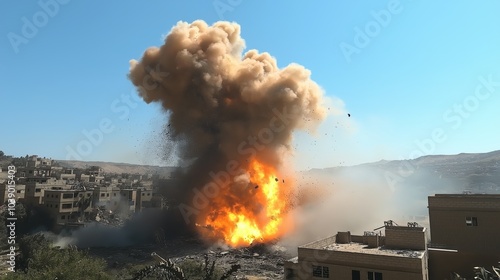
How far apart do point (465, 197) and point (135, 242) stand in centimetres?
3446

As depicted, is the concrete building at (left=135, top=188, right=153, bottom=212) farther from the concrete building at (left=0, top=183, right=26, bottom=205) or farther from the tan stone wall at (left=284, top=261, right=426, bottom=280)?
the tan stone wall at (left=284, top=261, right=426, bottom=280)

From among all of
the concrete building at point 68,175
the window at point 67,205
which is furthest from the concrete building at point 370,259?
the concrete building at point 68,175

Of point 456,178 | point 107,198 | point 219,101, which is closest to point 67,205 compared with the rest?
point 107,198

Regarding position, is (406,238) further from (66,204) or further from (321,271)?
(66,204)

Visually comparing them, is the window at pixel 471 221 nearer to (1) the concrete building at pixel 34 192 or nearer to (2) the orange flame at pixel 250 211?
(2) the orange flame at pixel 250 211

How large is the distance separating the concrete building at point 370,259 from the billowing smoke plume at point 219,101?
2153cm

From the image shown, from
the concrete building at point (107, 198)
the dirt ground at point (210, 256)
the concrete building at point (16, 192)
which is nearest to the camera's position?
the dirt ground at point (210, 256)

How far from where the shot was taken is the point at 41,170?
248 feet

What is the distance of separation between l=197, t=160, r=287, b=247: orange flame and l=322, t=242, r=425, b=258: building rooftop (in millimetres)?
19734

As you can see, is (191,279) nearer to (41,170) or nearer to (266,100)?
(266,100)

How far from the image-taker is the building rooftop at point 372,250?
17.0 metres

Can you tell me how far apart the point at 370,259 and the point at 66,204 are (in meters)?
45.7

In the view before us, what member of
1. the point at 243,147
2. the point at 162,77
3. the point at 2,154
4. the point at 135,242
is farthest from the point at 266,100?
the point at 2,154

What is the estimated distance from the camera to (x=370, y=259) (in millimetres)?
16516
